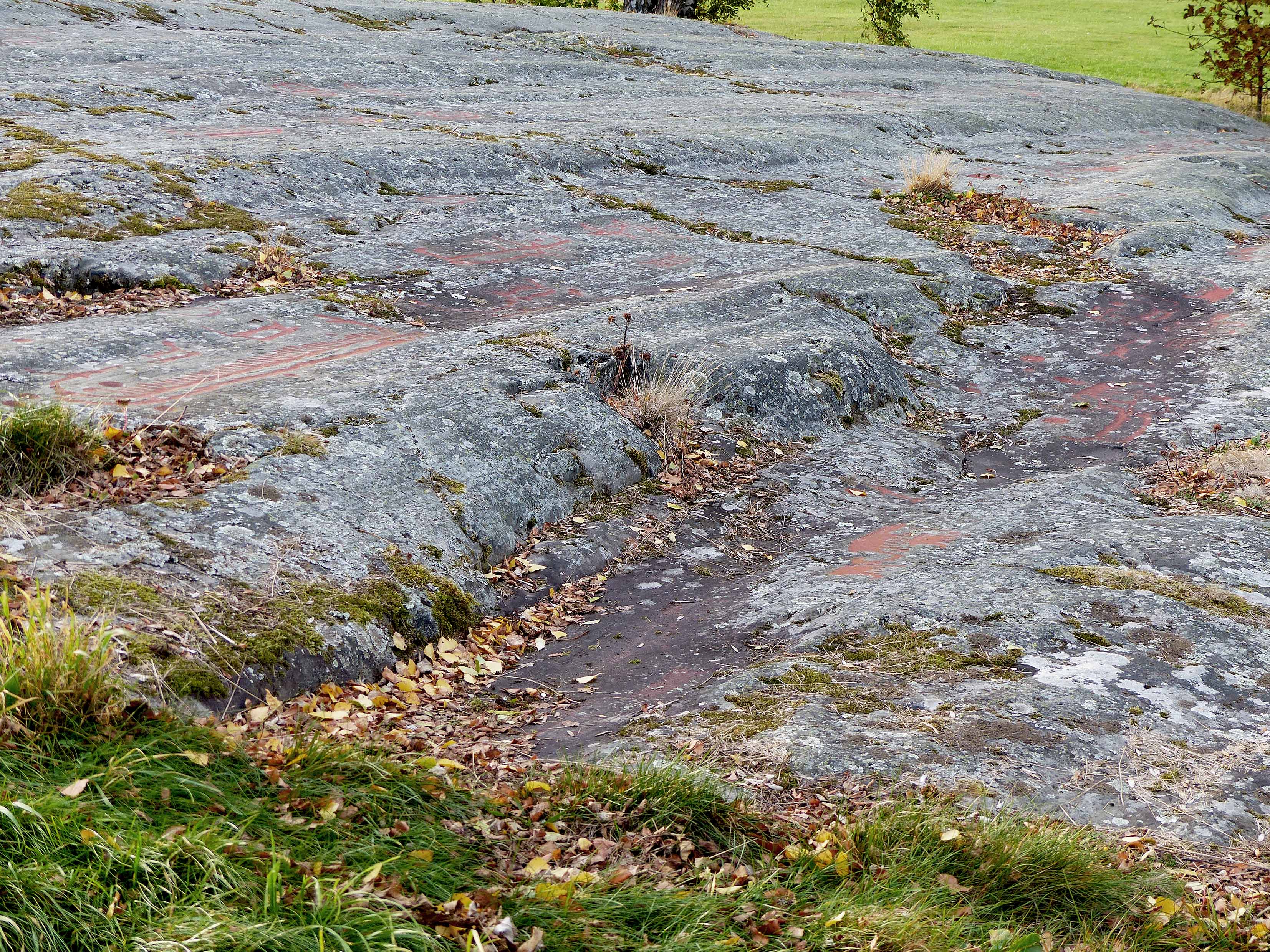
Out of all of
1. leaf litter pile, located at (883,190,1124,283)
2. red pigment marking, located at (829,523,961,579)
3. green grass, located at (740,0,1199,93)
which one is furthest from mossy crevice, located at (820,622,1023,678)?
green grass, located at (740,0,1199,93)

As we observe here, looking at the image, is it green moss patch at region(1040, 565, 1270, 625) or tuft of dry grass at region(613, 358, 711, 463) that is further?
tuft of dry grass at region(613, 358, 711, 463)

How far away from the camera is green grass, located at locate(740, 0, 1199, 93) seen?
3506 cm

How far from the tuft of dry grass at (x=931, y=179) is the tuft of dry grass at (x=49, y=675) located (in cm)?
1139

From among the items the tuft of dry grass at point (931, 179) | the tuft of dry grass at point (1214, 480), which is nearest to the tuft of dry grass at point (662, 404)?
the tuft of dry grass at point (1214, 480)

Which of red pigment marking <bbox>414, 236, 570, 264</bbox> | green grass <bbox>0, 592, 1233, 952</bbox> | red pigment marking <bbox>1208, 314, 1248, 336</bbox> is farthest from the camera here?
red pigment marking <bbox>1208, 314, 1248, 336</bbox>

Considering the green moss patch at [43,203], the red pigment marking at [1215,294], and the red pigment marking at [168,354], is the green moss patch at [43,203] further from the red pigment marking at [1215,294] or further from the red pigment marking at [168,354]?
the red pigment marking at [1215,294]

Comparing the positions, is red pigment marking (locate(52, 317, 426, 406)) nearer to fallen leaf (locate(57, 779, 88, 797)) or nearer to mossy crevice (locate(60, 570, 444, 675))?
mossy crevice (locate(60, 570, 444, 675))

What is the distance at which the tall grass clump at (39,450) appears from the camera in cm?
425

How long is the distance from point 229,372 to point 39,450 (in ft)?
5.22

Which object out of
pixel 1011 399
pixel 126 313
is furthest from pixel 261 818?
pixel 1011 399

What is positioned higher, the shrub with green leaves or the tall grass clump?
the shrub with green leaves

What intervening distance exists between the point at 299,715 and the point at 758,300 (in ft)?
18.8

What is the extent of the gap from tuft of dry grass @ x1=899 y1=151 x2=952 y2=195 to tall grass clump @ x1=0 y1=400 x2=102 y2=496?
10449 mm

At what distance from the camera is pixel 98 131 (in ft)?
31.2
